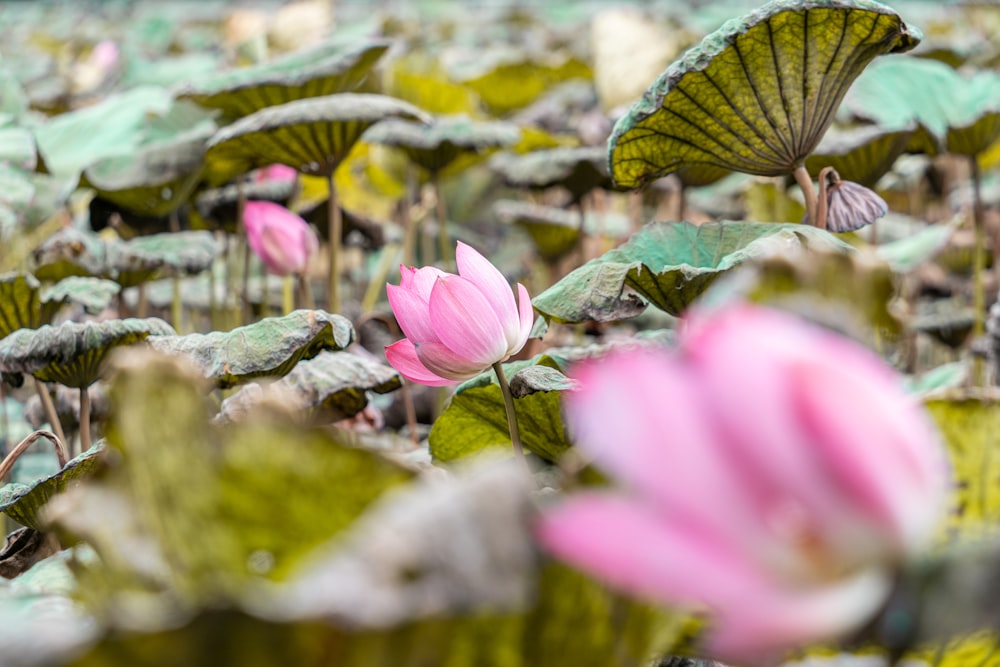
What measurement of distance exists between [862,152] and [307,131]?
0.53 metres

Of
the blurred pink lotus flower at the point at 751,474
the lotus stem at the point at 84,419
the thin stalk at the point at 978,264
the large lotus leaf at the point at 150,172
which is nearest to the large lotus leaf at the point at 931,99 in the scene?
the thin stalk at the point at 978,264

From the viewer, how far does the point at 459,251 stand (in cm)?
52

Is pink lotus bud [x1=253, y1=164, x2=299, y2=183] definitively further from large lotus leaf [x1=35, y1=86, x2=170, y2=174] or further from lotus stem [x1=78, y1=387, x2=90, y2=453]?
lotus stem [x1=78, y1=387, x2=90, y2=453]

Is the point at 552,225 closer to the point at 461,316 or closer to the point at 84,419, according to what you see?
the point at 84,419

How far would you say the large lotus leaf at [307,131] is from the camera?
0.88m

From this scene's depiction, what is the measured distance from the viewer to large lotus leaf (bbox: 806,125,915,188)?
0.96 meters

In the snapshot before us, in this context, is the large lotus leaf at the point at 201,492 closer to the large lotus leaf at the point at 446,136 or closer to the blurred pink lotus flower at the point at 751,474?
the blurred pink lotus flower at the point at 751,474

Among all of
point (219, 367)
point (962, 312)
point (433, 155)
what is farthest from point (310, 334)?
point (962, 312)

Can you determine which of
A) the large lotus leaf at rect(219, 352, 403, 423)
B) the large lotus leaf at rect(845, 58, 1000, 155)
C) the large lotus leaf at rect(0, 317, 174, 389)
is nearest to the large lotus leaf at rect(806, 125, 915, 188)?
the large lotus leaf at rect(845, 58, 1000, 155)

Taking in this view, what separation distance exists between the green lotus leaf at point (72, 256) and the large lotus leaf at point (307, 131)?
5.7 inches

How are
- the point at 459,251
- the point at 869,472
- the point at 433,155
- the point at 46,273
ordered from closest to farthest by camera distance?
the point at 869,472
the point at 459,251
the point at 46,273
the point at 433,155

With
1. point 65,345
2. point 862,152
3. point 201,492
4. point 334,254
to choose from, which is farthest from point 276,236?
point 201,492

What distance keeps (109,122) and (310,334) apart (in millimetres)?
842

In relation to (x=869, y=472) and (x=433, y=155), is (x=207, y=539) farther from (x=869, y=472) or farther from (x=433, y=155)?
(x=433, y=155)
